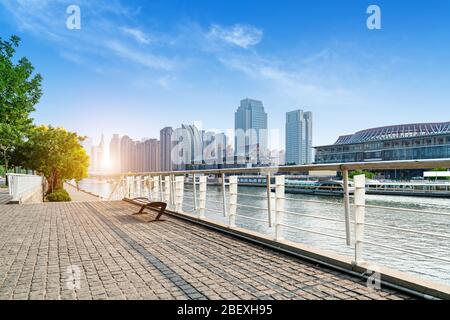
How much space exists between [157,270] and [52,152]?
105ft

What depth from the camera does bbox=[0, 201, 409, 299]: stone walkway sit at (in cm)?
345

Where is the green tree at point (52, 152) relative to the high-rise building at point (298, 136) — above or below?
below

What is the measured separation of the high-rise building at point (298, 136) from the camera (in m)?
132

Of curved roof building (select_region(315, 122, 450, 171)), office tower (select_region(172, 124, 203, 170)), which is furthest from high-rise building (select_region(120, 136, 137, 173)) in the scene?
curved roof building (select_region(315, 122, 450, 171))

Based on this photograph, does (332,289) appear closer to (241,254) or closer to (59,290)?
(241,254)

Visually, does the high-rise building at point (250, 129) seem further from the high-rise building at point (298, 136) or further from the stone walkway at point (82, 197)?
the stone walkway at point (82, 197)

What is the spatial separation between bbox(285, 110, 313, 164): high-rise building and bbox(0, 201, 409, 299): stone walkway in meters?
129

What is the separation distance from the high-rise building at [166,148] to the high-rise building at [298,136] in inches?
3043

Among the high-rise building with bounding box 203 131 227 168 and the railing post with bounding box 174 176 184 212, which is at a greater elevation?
the high-rise building with bounding box 203 131 227 168

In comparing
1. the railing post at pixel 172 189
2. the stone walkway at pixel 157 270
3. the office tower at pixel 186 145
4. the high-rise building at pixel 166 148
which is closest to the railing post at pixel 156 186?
the railing post at pixel 172 189

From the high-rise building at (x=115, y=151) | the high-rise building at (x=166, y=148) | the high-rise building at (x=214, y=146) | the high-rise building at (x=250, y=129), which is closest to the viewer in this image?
the high-rise building at (x=166, y=148)

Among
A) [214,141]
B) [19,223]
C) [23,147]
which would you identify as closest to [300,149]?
[214,141]

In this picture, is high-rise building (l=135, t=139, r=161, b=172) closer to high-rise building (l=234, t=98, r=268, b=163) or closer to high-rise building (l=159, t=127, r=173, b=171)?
high-rise building (l=159, t=127, r=173, b=171)
